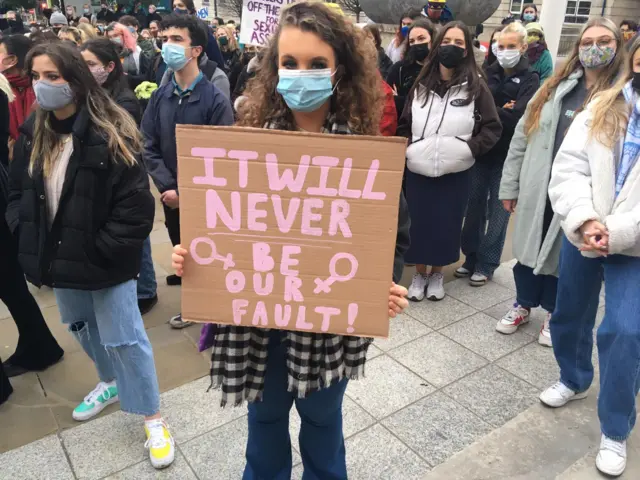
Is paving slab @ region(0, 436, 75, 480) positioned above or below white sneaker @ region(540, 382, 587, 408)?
below

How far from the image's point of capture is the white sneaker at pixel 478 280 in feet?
14.8

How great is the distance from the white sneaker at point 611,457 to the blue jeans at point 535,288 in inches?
46.8

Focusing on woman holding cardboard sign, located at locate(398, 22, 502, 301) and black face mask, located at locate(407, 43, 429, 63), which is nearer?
woman holding cardboard sign, located at locate(398, 22, 502, 301)

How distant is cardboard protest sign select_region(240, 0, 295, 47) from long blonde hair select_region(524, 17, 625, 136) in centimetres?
240

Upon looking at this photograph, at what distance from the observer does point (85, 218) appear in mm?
2322

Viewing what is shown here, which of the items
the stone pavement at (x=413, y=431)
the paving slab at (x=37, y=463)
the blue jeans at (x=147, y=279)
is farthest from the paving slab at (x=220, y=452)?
the blue jeans at (x=147, y=279)

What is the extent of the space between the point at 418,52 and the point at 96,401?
3.65m

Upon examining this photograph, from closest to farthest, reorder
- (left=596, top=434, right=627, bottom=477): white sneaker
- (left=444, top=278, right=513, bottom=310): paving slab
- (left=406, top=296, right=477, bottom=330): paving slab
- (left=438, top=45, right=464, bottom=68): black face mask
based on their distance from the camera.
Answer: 1. (left=596, top=434, right=627, bottom=477): white sneaker
2. (left=438, top=45, right=464, bottom=68): black face mask
3. (left=406, top=296, right=477, bottom=330): paving slab
4. (left=444, top=278, right=513, bottom=310): paving slab

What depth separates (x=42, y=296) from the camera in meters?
4.36

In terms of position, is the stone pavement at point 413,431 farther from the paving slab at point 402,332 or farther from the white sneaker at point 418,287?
the white sneaker at point 418,287

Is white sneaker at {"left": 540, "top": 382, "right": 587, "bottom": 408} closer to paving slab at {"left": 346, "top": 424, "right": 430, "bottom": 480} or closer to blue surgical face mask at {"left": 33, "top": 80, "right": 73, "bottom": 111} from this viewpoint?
paving slab at {"left": 346, "top": 424, "right": 430, "bottom": 480}

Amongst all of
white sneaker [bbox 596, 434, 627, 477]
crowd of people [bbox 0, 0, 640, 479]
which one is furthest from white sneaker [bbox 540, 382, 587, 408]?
white sneaker [bbox 596, 434, 627, 477]

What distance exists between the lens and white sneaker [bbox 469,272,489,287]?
4.51 metres

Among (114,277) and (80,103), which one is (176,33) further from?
(114,277)
